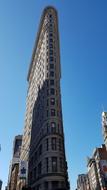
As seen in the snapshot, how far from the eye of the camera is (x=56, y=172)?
52562 mm

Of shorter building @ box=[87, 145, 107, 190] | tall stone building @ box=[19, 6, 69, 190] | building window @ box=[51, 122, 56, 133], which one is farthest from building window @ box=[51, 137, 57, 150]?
shorter building @ box=[87, 145, 107, 190]

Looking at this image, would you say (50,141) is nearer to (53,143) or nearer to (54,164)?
(53,143)

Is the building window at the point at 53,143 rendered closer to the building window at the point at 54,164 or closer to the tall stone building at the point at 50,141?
the tall stone building at the point at 50,141

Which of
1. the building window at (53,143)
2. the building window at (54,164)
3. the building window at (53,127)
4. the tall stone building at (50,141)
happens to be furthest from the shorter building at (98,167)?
the building window at (54,164)

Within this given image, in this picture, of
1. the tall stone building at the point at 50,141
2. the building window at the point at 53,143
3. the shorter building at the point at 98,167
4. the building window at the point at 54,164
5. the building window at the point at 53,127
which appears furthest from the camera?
the shorter building at the point at 98,167

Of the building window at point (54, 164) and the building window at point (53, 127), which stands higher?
the building window at point (53, 127)

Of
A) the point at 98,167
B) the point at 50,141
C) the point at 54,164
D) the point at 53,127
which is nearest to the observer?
the point at 54,164

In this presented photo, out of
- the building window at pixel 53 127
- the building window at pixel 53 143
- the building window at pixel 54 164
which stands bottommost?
the building window at pixel 54 164

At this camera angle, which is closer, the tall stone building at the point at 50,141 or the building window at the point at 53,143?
the tall stone building at the point at 50,141

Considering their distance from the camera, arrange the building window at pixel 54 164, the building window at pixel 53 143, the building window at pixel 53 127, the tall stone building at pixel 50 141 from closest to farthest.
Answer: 1. the tall stone building at pixel 50 141
2. the building window at pixel 54 164
3. the building window at pixel 53 143
4. the building window at pixel 53 127

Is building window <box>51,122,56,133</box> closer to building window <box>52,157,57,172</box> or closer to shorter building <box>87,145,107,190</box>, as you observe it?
building window <box>52,157,57,172</box>

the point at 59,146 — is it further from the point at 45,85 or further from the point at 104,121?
the point at 104,121

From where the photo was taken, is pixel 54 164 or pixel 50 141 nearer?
pixel 54 164

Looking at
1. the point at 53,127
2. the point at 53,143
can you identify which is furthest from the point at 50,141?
the point at 53,127
